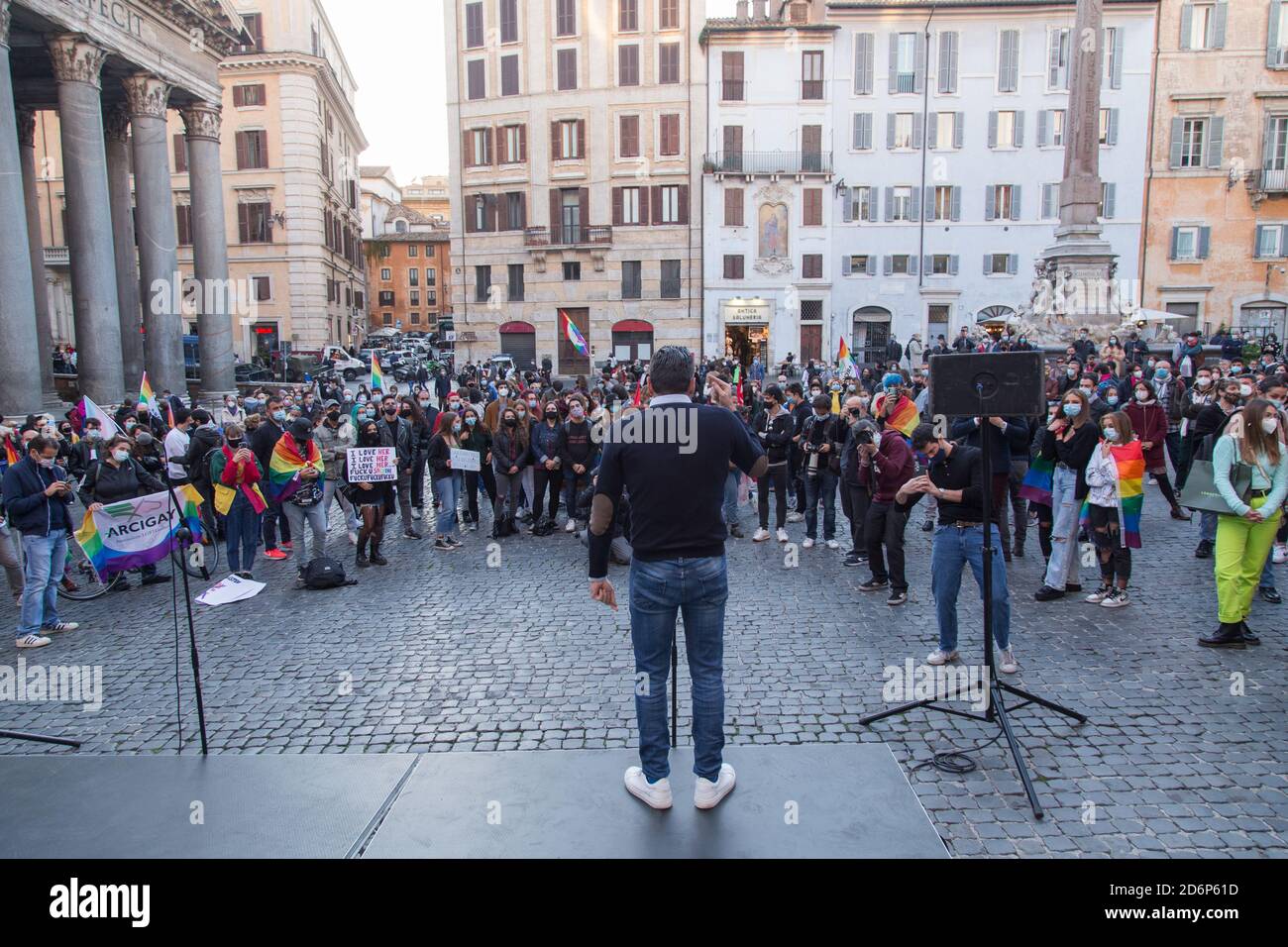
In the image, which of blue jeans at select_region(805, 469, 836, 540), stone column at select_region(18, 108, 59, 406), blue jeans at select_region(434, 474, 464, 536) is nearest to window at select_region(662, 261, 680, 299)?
stone column at select_region(18, 108, 59, 406)

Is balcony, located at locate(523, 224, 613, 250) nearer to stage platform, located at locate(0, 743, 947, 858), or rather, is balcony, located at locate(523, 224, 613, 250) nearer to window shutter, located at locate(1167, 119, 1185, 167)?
window shutter, located at locate(1167, 119, 1185, 167)

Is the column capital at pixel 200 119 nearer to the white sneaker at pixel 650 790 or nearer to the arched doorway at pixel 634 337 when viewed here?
the arched doorway at pixel 634 337

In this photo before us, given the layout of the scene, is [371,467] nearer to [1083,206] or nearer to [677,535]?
[677,535]

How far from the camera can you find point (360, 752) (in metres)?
5.41

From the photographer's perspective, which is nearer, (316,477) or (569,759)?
(569,759)

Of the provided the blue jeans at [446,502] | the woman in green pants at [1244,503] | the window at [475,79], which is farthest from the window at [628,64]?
the woman in green pants at [1244,503]

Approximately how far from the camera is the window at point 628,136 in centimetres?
4269

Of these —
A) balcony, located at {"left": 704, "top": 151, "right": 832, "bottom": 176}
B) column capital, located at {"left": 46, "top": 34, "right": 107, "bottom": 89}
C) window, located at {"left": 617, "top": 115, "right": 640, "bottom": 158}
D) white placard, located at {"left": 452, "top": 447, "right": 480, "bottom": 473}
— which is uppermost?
window, located at {"left": 617, "top": 115, "right": 640, "bottom": 158}

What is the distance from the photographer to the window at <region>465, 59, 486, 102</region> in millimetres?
43906

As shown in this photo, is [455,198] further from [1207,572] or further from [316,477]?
[1207,572]

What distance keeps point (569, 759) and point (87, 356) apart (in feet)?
71.8

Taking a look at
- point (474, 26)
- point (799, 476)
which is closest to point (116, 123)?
point (474, 26)

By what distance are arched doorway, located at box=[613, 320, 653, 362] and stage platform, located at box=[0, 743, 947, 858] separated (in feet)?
129
